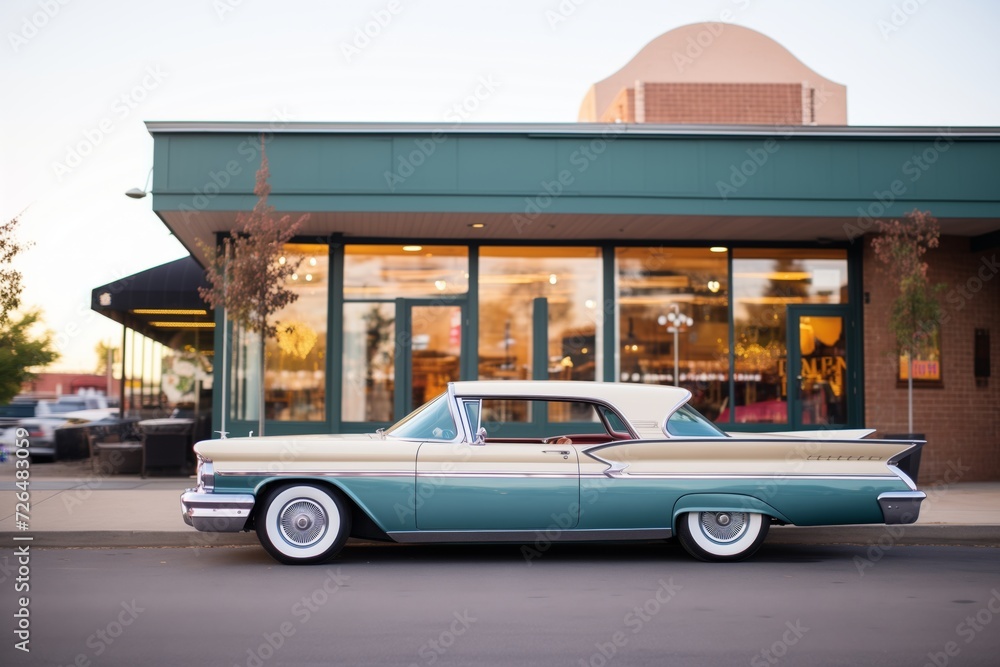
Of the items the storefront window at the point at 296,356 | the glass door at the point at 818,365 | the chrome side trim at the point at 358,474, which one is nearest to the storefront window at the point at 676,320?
the glass door at the point at 818,365

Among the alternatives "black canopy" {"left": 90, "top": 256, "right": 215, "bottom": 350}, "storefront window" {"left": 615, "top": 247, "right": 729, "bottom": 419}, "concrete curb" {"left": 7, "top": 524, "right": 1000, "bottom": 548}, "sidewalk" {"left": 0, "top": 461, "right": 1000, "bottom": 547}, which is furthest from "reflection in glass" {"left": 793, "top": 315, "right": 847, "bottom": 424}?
"black canopy" {"left": 90, "top": 256, "right": 215, "bottom": 350}

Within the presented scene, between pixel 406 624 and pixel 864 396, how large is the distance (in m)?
10.7

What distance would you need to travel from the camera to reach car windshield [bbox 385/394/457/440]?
8078 millimetres

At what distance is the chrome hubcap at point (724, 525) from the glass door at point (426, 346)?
7264 millimetres

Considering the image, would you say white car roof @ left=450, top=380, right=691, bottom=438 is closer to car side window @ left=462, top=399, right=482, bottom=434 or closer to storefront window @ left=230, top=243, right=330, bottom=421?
car side window @ left=462, top=399, right=482, bottom=434

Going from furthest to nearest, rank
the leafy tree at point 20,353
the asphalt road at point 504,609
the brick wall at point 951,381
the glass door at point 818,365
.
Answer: the glass door at point 818,365, the brick wall at point 951,381, the leafy tree at point 20,353, the asphalt road at point 504,609

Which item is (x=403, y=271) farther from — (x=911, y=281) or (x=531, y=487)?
(x=531, y=487)

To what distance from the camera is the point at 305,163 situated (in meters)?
13.3

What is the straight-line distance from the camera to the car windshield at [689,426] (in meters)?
8.26

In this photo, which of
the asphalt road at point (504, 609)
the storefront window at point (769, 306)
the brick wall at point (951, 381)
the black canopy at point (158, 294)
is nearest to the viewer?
the asphalt road at point (504, 609)

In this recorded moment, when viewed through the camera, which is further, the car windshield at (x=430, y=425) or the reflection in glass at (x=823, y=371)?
the reflection in glass at (x=823, y=371)

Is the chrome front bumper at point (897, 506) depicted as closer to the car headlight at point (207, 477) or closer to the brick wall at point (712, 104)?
the car headlight at point (207, 477)

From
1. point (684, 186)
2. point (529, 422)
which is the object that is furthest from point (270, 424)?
point (684, 186)

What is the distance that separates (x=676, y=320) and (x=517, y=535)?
26.6ft
